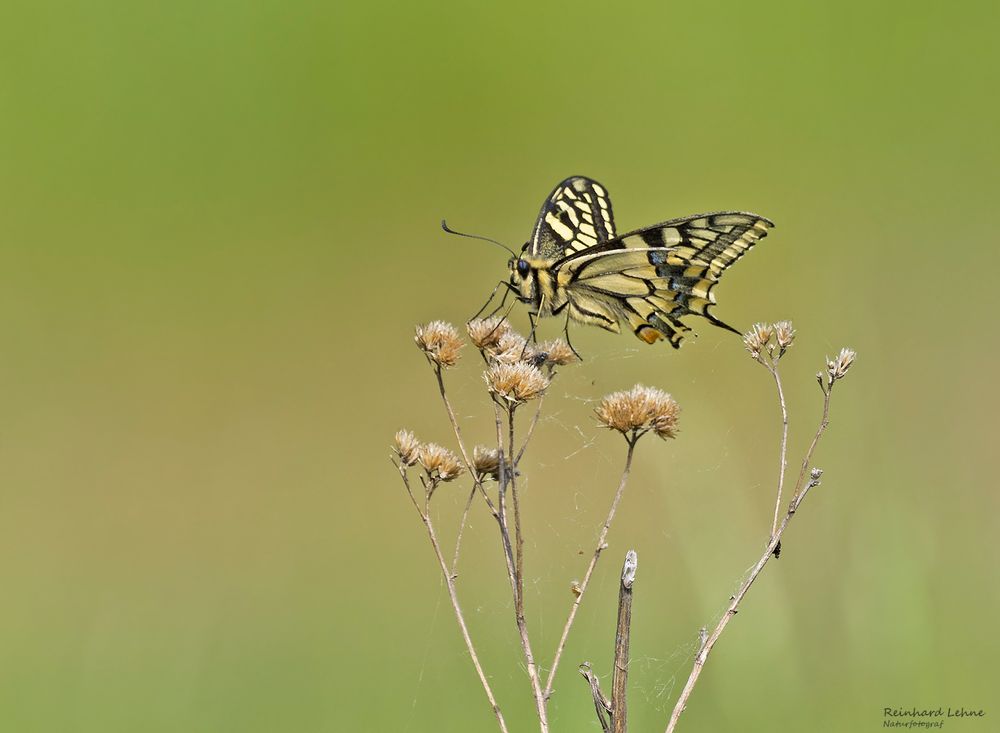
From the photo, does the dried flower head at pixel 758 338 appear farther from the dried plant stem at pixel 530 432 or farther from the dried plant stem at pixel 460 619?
the dried plant stem at pixel 460 619

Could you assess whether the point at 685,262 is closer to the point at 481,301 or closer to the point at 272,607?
the point at 272,607

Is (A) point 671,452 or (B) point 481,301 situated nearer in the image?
(A) point 671,452

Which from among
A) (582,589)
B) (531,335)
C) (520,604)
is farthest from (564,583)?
(520,604)

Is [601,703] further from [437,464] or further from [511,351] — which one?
[511,351]

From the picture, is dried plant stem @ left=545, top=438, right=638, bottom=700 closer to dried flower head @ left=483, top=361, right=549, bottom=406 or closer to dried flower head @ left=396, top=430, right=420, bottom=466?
dried flower head @ left=483, top=361, right=549, bottom=406

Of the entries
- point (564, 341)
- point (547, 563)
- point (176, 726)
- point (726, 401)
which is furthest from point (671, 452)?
point (176, 726)

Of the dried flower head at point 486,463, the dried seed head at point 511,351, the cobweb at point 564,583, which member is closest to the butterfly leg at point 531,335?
the dried seed head at point 511,351
